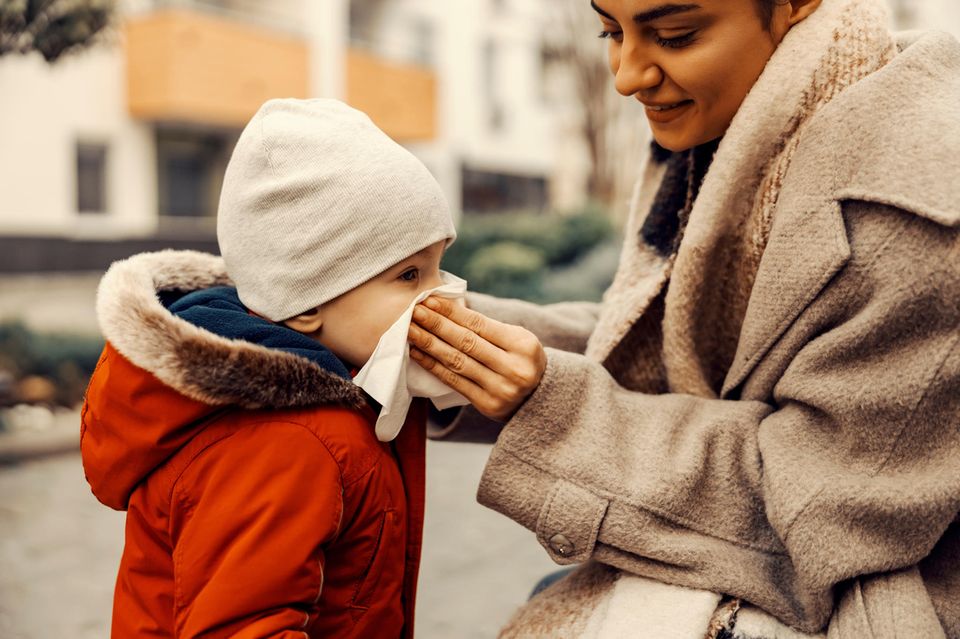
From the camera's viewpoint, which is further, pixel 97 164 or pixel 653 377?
pixel 97 164

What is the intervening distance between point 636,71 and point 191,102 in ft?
40.7

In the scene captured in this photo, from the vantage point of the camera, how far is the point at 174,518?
155 centimetres

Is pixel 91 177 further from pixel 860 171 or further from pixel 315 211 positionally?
pixel 860 171

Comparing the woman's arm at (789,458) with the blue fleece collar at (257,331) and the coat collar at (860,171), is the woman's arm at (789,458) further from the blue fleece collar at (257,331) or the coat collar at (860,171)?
the blue fleece collar at (257,331)

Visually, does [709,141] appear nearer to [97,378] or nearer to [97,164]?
[97,378]

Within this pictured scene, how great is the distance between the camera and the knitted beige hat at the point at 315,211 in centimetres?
160

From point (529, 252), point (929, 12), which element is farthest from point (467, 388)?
point (929, 12)

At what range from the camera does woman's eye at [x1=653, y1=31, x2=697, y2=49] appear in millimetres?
1716

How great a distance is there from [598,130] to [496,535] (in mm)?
11500

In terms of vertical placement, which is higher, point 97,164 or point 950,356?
point 950,356

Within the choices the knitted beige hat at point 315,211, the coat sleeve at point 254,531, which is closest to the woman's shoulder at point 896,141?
the knitted beige hat at point 315,211

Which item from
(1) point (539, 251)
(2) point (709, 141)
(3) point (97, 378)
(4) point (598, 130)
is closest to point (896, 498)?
(2) point (709, 141)

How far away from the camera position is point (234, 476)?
59.4 inches

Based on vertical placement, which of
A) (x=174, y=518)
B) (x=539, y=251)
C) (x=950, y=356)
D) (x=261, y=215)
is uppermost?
(x=261, y=215)
